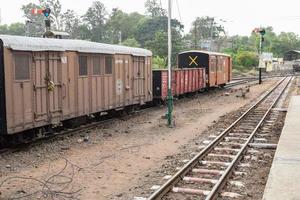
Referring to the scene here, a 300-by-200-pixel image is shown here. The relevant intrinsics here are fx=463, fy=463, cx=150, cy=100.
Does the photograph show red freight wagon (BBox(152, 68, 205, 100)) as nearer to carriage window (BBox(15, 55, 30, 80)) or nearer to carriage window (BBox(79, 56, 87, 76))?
carriage window (BBox(79, 56, 87, 76))

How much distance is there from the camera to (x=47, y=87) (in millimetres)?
12516

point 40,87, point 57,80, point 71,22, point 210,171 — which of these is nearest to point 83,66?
point 57,80

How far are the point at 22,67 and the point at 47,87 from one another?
117 centimetres

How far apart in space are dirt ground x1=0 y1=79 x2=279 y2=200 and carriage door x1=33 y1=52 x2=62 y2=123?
2.71ft

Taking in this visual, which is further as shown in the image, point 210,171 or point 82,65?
point 82,65

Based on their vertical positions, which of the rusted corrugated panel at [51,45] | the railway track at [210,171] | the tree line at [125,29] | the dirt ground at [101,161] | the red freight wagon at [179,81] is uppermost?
the tree line at [125,29]

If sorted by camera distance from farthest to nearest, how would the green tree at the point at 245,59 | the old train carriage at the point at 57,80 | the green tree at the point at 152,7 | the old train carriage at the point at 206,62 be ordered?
1. the green tree at the point at 152,7
2. the green tree at the point at 245,59
3. the old train carriage at the point at 206,62
4. the old train carriage at the point at 57,80

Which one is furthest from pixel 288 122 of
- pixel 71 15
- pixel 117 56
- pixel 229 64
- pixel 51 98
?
pixel 71 15

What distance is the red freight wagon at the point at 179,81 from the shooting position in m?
23.3

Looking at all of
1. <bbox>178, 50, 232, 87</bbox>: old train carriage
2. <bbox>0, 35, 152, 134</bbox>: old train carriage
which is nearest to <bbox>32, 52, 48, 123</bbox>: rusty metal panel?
<bbox>0, 35, 152, 134</bbox>: old train carriage

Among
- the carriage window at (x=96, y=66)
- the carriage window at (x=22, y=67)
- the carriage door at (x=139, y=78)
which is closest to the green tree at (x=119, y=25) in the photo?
the carriage door at (x=139, y=78)

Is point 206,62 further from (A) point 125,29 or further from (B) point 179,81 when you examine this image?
(A) point 125,29

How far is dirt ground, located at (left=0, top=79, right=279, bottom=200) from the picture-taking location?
28.0ft

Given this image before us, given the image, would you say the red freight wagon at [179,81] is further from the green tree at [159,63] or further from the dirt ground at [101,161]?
the green tree at [159,63]
